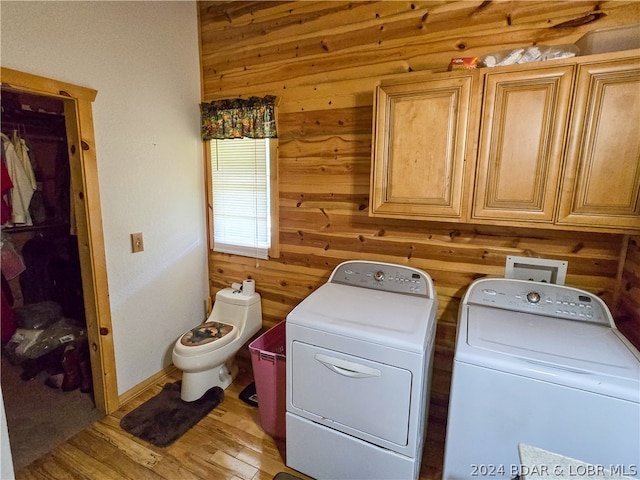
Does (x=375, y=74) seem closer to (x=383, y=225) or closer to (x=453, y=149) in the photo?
(x=453, y=149)

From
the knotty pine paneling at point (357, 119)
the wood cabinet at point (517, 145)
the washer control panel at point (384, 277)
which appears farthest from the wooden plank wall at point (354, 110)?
the wood cabinet at point (517, 145)

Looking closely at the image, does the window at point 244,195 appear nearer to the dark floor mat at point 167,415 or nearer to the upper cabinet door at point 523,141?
the dark floor mat at point 167,415

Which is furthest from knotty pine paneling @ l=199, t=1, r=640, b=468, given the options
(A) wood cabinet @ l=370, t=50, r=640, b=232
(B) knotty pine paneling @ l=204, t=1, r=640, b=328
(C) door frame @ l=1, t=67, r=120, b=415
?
(C) door frame @ l=1, t=67, r=120, b=415

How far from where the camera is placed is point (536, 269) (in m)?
1.72

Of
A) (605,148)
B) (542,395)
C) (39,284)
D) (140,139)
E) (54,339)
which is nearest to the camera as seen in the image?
(542,395)

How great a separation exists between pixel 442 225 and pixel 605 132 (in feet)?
2.60

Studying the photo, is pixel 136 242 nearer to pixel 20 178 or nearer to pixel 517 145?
pixel 20 178

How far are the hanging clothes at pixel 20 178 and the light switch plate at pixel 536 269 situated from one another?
10.5ft

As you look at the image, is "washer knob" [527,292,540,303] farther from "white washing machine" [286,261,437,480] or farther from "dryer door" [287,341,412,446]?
"dryer door" [287,341,412,446]

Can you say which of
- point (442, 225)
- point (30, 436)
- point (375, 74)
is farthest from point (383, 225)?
point (30, 436)

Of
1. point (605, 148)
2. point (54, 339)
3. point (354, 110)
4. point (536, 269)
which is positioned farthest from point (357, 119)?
point (54, 339)

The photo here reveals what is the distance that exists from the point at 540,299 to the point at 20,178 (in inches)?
131

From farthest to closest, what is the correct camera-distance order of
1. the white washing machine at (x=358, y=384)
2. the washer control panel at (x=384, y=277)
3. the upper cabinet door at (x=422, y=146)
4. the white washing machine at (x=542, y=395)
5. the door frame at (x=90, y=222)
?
the washer control panel at (x=384, y=277) < the door frame at (x=90, y=222) < the upper cabinet door at (x=422, y=146) < the white washing machine at (x=358, y=384) < the white washing machine at (x=542, y=395)

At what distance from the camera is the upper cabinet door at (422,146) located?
148 centimetres
